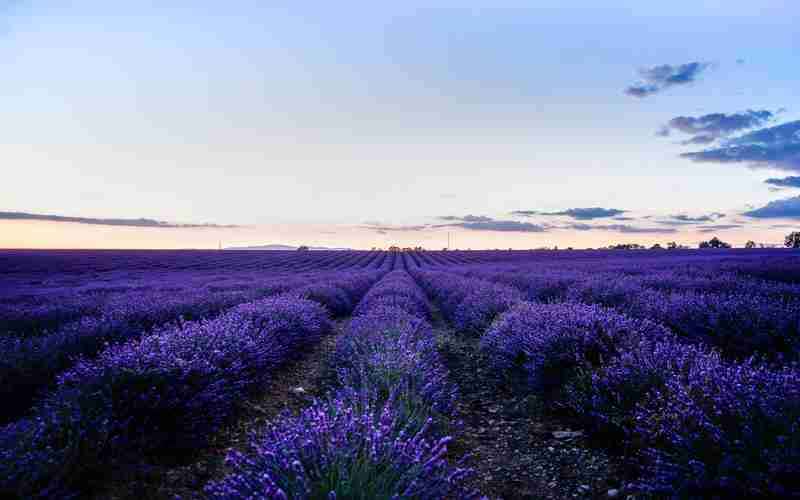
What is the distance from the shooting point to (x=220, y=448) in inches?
125

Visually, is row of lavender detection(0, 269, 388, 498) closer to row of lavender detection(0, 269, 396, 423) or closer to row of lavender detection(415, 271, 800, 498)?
row of lavender detection(0, 269, 396, 423)

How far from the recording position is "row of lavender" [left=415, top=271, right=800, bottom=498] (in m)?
1.84

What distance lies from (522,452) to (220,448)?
230cm

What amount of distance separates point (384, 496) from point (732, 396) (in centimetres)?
186

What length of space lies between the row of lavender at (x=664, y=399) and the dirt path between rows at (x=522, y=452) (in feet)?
0.55

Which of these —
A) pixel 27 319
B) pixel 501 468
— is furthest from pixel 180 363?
pixel 27 319

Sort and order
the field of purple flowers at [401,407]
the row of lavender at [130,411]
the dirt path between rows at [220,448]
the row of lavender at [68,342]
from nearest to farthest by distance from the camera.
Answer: the field of purple flowers at [401,407] → the row of lavender at [130,411] → the dirt path between rows at [220,448] → the row of lavender at [68,342]

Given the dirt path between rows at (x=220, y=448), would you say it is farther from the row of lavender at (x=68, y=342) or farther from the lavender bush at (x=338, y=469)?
the row of lavender at (x=68, y=342)

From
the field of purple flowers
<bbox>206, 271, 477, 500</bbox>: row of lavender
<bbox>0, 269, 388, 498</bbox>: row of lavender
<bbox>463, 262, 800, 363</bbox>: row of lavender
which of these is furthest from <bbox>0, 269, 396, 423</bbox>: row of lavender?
<bbox>463, 262, 800, 363</bbox>: row of lavender

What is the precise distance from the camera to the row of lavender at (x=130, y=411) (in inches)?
85.7

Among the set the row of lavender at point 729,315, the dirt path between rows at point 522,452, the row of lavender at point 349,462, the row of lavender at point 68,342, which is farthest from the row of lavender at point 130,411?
the row of lavender at point 729,315

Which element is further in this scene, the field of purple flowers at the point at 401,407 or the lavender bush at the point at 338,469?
the field of purple flowers at the point at 401,407

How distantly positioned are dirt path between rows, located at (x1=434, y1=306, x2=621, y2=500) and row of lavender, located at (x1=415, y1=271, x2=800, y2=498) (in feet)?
0.55

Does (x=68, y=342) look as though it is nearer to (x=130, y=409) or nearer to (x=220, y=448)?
(x=130, y=409)
